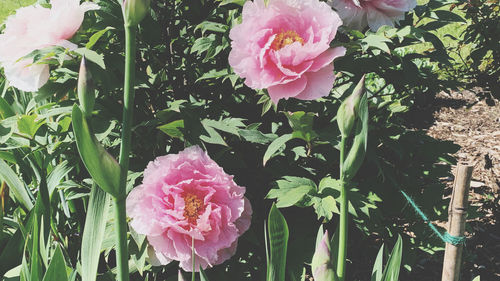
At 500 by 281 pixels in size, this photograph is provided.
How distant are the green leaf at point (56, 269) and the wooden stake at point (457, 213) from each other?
2.70ft

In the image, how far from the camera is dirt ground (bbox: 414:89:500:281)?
2.52m

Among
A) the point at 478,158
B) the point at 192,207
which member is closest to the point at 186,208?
the point at 192,207

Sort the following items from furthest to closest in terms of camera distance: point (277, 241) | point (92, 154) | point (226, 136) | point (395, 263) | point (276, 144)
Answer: point (226, 136) → point (276, 144) → point (395, 263) → point (277, 241) → point (92, 154)

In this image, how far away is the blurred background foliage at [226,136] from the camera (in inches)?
57.3

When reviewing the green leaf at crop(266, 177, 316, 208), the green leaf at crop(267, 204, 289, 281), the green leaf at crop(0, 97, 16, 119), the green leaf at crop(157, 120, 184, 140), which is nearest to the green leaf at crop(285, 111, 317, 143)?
the green leaf at crop(266, 177, 316, 208)

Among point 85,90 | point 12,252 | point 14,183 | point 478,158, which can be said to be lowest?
point 478,158

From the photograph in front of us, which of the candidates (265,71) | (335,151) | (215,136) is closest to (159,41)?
(215,136)

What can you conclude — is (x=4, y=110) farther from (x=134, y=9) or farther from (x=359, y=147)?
(x=359, y=147)

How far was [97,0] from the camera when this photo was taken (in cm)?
147

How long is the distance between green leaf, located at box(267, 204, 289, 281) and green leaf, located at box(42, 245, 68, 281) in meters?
0.38

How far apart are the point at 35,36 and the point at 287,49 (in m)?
0.63

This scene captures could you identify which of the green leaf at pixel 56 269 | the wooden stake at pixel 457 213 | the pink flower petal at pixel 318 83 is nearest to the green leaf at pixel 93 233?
the green leaf at pixel 56 269

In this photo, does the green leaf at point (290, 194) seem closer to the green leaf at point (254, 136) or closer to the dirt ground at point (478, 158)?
the green leaf at point (254, 136)

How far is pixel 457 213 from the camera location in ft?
4.09
